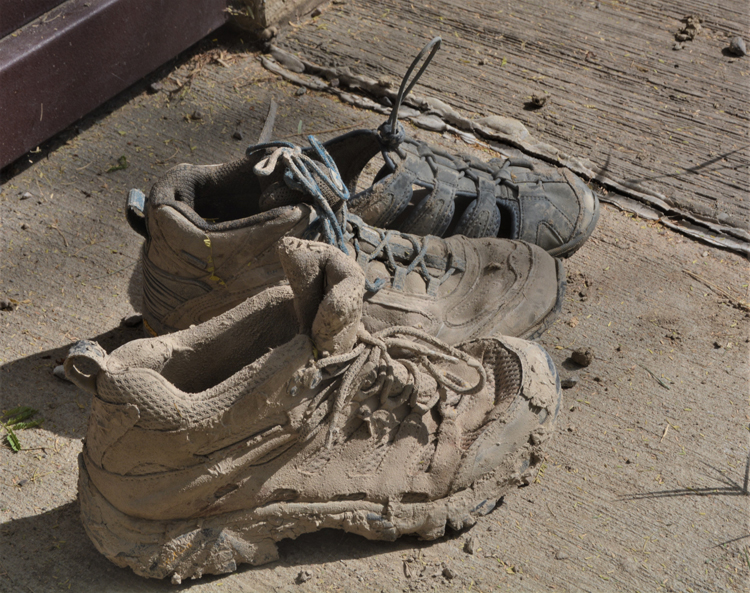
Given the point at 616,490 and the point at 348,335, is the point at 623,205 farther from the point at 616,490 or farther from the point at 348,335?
the point at 348,335

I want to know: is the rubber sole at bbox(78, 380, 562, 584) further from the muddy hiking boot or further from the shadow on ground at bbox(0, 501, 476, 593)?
the muddy hiking boot

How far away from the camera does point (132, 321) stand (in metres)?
2.48

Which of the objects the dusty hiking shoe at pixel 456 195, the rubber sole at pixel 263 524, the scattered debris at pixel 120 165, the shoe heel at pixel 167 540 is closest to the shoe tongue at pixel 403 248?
the dusty hiking shoe at pixel 456 195

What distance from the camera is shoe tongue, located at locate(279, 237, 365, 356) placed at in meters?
1.56

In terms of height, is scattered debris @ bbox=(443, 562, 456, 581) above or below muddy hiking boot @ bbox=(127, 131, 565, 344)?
below

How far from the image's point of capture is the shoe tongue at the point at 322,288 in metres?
1.56

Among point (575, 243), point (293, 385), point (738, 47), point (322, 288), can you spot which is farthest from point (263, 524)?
point (738, 47)

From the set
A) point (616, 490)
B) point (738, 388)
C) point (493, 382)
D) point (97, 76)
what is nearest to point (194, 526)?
point (493, 382)

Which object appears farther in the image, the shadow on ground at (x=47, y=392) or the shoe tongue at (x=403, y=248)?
the shoe tongue at (x=403, y=248)

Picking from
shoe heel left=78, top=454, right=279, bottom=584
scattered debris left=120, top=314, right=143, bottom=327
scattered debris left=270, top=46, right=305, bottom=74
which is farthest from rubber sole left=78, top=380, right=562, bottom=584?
scattered debris left=270, top=46, right=305, bottom=74

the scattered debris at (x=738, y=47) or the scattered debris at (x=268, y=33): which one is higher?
the scattered debris at (x=738, y=47)

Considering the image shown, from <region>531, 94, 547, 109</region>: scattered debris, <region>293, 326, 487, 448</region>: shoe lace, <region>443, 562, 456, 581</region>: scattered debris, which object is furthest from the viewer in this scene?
<region>531, 94, 547, 109</region>: scattered debris

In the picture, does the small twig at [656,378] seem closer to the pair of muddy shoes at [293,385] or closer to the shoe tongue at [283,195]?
the pair of muddy shoes at [293,385]

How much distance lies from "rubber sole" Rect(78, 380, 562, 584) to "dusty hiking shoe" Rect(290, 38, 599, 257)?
2.74ft
